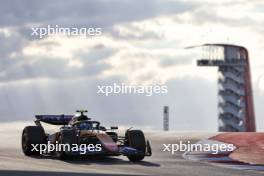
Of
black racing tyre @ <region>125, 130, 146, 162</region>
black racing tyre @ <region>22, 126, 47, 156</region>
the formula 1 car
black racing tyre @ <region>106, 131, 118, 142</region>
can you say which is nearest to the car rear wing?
the formula 1 car

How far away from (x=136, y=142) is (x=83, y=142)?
71.9 inches

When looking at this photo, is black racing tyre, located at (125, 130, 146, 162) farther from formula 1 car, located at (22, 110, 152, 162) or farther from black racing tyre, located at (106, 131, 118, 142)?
black racing tyre, located at (106, 131, 118, 142)

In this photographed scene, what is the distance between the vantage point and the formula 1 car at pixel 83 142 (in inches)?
885

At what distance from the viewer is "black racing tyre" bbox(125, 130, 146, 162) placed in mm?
22906

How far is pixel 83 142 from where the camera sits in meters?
23.0

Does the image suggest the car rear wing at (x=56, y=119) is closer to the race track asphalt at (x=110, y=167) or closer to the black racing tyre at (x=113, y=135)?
the race track asphalt at (x=110, y=167)

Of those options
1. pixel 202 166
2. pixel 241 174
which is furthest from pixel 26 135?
pixel 241 174

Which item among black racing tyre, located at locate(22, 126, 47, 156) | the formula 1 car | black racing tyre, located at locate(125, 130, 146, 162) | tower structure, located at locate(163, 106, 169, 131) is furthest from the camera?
tower structure, located at locate(163, 106, 169, 131)

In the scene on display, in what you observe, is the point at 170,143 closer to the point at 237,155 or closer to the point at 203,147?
the point at 203,147

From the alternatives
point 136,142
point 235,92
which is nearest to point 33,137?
point 136,142

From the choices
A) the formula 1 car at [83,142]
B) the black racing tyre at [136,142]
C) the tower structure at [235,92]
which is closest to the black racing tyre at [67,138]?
the formula 1 car at [83,142]

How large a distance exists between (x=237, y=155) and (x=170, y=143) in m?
7.71

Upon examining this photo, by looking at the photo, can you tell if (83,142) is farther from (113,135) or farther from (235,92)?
(235,92)

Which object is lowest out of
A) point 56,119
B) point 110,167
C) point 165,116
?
point 110,167
